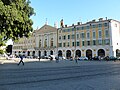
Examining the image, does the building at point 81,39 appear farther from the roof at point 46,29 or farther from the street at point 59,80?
the street at point 59,80

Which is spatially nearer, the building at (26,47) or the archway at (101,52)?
the archway at (101,52)

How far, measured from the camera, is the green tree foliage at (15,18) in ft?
80.4

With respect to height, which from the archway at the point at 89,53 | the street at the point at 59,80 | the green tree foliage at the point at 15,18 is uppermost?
the green tree foliage at the point at 15,18

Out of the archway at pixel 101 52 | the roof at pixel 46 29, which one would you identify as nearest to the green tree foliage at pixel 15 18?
the archway at pixel 101 52

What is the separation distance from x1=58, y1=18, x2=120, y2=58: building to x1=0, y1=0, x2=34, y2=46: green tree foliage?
1569 inches

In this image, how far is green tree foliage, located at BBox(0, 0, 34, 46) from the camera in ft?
80.4

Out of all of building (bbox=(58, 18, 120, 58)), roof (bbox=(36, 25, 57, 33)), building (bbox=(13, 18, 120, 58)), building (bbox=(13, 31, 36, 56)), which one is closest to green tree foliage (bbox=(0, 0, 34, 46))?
building (bbox=(58, 18, 120, 58))

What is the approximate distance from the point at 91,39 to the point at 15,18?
50.0 m

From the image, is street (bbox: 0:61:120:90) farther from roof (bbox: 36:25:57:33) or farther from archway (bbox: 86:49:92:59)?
roof (bbox: 36:25:57:33)

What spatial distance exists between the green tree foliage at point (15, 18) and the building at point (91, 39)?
39.8 m

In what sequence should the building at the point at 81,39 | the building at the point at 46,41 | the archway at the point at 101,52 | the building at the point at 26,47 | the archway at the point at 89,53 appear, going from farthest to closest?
the building at the point at 26,47, the building at the point at 46,41, the archway at the point at 89,53, the archway at the point at 101,52, the building at the point at 81,39

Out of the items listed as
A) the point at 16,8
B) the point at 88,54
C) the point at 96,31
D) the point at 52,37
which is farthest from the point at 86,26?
the point at 16,8

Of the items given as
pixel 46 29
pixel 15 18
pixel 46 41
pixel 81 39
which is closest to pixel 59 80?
pixel 15 18

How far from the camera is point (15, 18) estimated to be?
2595cm
